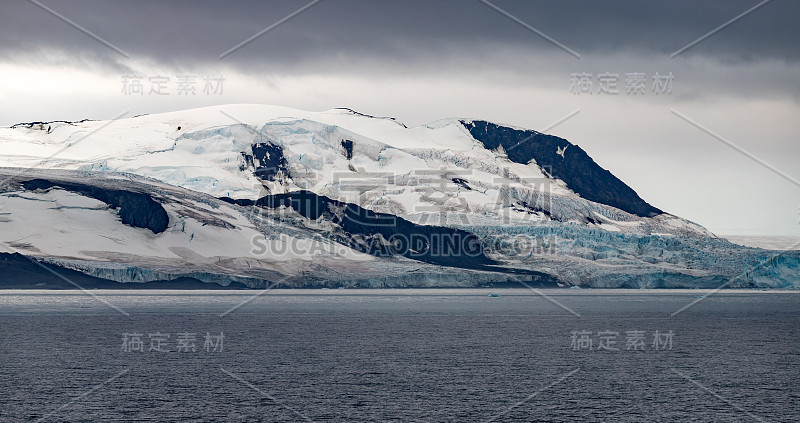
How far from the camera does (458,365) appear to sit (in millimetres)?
54031

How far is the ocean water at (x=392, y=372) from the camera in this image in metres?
37.7

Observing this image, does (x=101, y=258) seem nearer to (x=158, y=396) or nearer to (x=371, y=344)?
(x=371, y=344)

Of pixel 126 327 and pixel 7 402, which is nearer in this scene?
pixel 7 402

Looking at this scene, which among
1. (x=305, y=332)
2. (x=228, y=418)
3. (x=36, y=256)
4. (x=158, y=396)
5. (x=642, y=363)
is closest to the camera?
(x=228, y=418)

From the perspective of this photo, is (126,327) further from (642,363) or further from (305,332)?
(642,363)

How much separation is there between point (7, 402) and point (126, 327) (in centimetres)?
4812

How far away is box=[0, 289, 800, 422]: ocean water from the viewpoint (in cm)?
3769

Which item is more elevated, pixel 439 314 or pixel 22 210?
pixel 22 210

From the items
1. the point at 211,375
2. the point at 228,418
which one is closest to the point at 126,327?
the point at 211,375

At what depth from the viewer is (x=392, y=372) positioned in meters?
50.4

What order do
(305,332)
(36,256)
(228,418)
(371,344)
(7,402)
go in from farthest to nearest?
(36,256), (305,332), (371,344), (7,402), (228,418)

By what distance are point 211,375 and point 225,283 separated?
151 m

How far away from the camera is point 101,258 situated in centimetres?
18975

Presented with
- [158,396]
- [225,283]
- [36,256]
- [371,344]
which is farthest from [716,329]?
[36,256]
